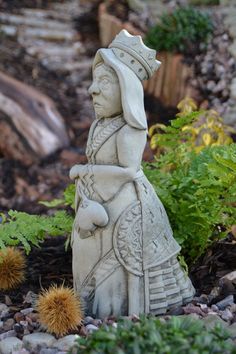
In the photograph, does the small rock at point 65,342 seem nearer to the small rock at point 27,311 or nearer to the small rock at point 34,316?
the small rock at point 34,316

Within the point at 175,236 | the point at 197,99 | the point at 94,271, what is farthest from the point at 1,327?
the point at 197,99

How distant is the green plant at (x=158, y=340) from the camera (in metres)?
2.30

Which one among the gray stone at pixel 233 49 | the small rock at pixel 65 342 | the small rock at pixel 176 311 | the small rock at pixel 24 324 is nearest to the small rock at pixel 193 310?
the small rock at pixel 176 311

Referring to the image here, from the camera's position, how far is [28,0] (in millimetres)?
10219

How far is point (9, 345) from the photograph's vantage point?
3.05m

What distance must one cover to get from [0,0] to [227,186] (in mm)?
7582

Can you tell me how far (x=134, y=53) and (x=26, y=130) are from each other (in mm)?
4182

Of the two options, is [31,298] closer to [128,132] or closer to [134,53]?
[128,132]

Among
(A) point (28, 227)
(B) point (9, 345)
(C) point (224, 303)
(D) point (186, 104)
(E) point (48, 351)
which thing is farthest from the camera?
(D) point (186, 104)

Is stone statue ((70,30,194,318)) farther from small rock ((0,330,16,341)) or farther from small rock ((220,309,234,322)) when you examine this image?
small rock ((0,330,16,341))

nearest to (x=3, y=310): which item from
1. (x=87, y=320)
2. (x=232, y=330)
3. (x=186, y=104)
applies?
(x=87, y=320)

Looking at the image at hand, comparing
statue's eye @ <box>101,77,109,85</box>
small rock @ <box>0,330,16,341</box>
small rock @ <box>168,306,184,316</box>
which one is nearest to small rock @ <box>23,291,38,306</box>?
small rock @ <box>0,330,16,341</box>

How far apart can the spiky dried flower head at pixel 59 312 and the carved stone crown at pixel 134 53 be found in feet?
4.12

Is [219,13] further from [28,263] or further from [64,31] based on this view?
Result: [28,263]
